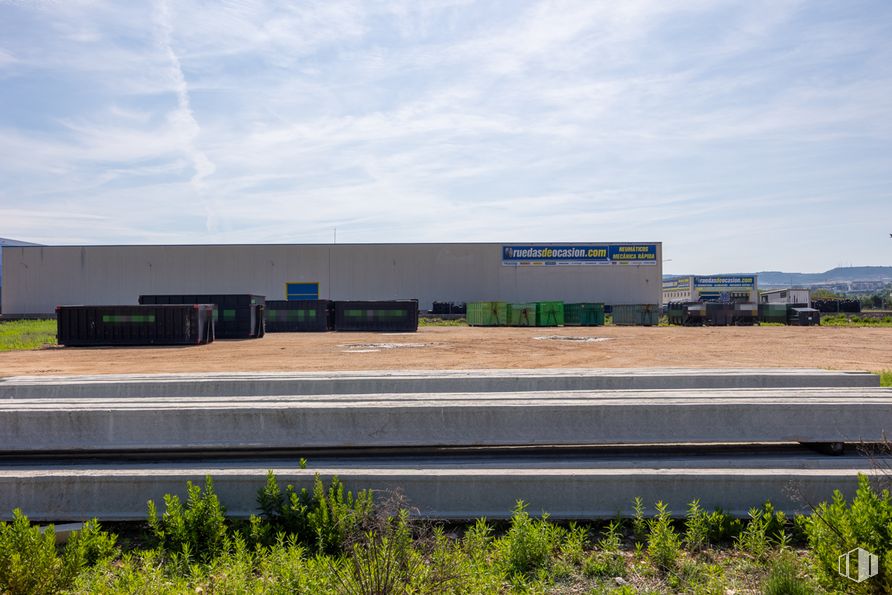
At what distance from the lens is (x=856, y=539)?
11.2ft

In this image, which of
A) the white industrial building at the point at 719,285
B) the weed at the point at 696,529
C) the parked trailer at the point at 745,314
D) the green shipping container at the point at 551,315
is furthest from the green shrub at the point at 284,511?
the white industrial building at the point at 719,285

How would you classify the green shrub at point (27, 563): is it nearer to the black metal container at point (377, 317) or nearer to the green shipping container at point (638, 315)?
the black metal container at point (377, 317)

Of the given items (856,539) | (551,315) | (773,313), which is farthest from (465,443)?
(773,313)

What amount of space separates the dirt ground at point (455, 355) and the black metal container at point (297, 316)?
5610 mm

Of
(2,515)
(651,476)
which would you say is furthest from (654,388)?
(2,515)

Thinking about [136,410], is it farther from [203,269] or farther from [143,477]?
[203,269]

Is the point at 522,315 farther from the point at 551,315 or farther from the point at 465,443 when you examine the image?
the point at 465,443

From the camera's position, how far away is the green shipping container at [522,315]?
130 feet

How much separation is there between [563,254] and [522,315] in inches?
401

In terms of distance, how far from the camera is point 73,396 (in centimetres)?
643

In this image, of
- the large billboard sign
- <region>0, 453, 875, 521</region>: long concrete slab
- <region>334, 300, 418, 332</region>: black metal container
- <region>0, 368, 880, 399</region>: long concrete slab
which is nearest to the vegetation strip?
<region>0, 453, 875, 521</region>: long concrete slab

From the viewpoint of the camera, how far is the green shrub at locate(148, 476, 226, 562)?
4.12 metres

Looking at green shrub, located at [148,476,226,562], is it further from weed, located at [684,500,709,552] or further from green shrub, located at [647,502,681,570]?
weed, located at [684,500,709,552]

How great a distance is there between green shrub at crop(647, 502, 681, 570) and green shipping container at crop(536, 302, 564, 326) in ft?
117
